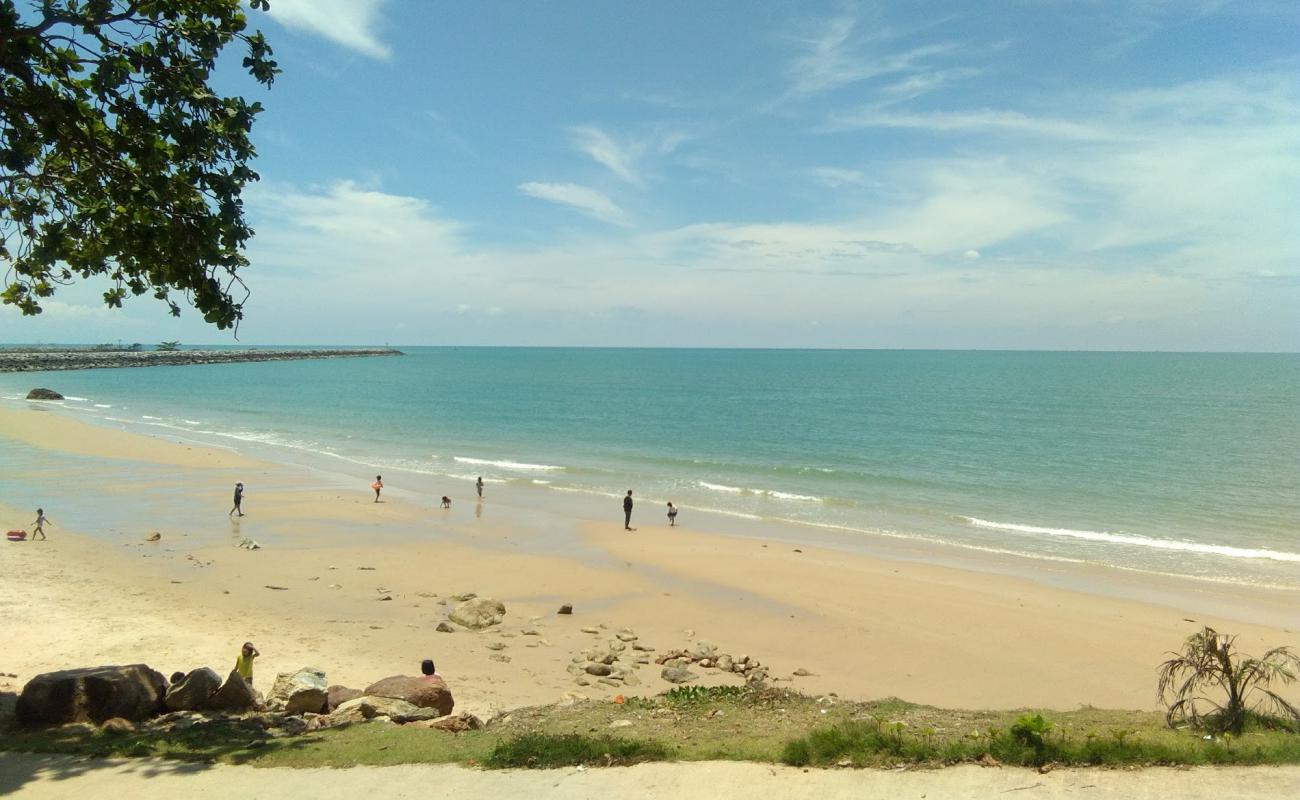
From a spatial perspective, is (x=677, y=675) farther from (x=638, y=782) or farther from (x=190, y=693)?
(x=190, y=693)

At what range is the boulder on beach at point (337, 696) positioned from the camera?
11.1 m

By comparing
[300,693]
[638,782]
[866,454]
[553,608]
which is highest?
[866,454]

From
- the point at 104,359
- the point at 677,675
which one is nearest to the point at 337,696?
the point at 677,675

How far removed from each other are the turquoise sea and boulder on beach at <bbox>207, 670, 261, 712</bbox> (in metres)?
20.3

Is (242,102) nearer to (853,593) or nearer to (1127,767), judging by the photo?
(1127,767)

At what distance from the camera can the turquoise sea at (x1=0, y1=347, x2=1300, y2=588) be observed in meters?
28.8

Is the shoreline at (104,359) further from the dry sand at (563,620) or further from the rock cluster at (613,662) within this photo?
the rock cluster at (613,662)

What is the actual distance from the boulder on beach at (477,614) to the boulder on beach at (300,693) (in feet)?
17.2

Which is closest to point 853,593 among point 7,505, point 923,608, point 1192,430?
point 923,608

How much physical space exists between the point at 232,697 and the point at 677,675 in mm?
7070

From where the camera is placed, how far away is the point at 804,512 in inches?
1252

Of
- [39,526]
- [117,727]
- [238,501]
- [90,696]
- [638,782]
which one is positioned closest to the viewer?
[638,782]

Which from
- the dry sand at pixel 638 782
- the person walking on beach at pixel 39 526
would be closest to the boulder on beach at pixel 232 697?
the dry sand at pixel 638 782

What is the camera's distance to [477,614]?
56.6ft
